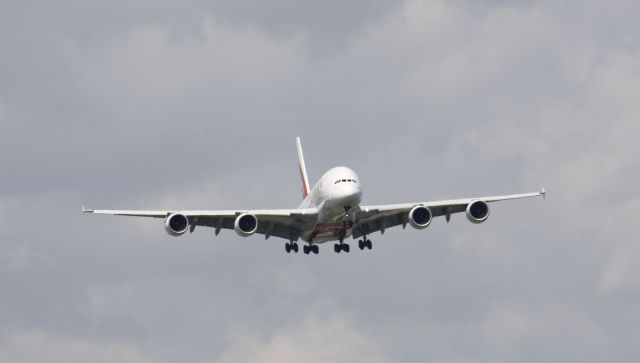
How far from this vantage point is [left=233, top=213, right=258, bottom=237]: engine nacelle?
8112 cm

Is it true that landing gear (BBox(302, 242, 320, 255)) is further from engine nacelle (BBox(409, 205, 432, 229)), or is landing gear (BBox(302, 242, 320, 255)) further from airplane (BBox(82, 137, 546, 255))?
engine nacelle (BBox(409, 205, 432, 229))

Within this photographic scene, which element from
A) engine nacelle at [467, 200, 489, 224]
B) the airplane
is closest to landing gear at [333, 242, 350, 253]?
the airplane

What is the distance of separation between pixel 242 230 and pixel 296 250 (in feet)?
23.3

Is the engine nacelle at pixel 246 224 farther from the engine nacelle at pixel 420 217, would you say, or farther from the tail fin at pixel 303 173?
the tail fin at pixel 303 173

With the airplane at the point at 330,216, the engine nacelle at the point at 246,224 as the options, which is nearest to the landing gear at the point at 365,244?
the airplane at the point at 330,216

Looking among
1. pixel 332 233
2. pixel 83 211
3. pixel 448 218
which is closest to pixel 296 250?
pixel 332 233

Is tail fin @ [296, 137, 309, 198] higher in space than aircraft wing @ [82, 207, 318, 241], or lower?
higher

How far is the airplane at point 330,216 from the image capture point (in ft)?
259

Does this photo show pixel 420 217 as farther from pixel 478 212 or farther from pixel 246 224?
pixel 246 224

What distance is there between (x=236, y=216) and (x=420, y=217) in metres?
10.9

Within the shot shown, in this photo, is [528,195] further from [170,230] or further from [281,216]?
[170,230]

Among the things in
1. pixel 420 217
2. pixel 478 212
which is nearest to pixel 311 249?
pixel 420 217

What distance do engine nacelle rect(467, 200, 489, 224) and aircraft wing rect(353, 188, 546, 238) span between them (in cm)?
38

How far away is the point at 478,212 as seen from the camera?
273ft
